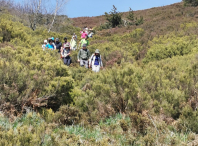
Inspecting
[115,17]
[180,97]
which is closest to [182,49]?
[180,97]

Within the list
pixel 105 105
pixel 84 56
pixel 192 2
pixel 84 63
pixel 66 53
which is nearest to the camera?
pixel 105 105

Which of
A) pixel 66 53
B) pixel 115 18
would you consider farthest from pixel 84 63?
pixel 115 18

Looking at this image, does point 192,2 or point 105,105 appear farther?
point 192,2

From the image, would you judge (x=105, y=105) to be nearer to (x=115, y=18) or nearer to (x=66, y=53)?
(x=66, y=53)

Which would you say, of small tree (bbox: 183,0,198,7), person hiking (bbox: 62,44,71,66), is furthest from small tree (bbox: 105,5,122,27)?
person hiking (bbox: 62,44,71,66)

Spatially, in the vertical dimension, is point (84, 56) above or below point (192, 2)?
below

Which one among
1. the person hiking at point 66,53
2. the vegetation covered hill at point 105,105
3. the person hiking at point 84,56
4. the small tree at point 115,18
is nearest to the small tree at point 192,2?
the small tree at point 115,18

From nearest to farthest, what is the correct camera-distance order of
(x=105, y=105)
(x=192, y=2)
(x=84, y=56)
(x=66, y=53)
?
1. (x=105, y=105)
2. (x=84, y=56)
3. (x=66, y=53)
4. (x=192, y=2)

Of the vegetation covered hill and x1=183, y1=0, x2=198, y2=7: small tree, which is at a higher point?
x1=183, y1=0, x2=198, y2=7: small tree

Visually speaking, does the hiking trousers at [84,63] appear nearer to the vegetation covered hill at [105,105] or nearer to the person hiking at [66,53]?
the person hiking at [66,53]

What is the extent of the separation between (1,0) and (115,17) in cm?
2161

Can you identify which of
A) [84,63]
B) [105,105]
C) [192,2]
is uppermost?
[192,2]

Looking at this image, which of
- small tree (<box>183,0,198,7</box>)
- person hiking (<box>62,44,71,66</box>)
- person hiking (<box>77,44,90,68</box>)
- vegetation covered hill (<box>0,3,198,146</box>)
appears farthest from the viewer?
small tree (<box>183,0,198,7</box>)

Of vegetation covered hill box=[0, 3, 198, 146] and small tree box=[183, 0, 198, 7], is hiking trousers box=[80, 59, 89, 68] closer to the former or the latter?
vegetation covered hill box=[0, 3, 198, 146]
